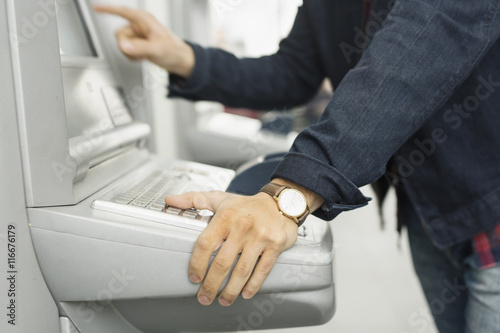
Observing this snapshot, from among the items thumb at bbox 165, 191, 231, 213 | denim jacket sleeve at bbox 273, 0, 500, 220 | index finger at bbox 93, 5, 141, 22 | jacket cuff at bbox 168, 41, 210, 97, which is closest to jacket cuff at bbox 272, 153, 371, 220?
denim jacket sleeve at bbox 273, 0, 500, 220

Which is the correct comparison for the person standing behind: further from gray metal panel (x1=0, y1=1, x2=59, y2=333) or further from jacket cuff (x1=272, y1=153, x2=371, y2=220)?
gray metal panel (x1=0, y1=1, x2=59, y2=333)

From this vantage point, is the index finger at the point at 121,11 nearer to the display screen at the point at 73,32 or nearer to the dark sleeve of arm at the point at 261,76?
the display screen at the point at 73,32

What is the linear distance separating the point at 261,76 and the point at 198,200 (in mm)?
597

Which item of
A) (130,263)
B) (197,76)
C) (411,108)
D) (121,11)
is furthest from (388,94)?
(121,11)

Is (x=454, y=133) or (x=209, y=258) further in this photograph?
(x=454, y=133)

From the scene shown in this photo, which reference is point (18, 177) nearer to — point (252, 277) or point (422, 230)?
point (252, 277)

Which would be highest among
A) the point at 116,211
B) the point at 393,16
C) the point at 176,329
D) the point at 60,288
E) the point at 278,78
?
the point at 393,16

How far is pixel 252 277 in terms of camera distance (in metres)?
0.61

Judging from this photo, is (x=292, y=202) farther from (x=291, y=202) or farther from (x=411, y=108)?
(x=411, y=108)

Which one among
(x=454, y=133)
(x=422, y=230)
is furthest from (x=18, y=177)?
(x=422, y=230)

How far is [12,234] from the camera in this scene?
23.4 inches

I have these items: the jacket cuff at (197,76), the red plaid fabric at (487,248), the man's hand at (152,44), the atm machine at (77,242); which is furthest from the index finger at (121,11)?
the red plaid fabric at (487,248)

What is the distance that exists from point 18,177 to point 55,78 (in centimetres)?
15

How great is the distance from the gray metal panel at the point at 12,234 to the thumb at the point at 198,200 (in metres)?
0.20
